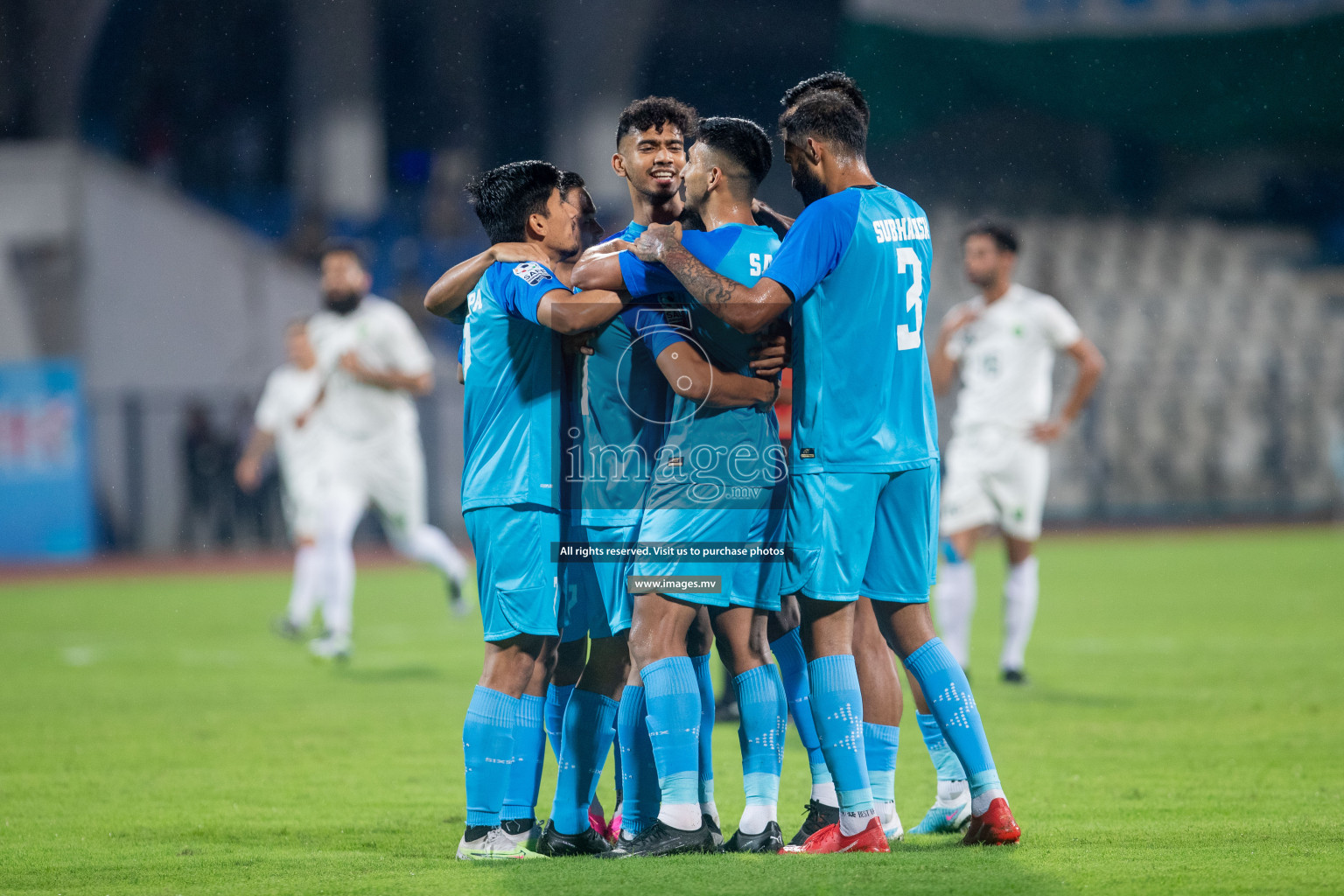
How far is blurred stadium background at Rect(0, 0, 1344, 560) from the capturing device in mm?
21500

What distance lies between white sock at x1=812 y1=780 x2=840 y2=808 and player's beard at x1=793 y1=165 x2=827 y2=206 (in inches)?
74.3

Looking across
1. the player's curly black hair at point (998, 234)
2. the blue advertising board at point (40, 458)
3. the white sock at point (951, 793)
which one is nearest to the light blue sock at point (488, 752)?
the white sock at point (951, 793)

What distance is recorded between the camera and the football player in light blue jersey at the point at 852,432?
427cm

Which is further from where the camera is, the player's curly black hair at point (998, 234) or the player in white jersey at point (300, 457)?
the player in white jersey at point (300, 457)

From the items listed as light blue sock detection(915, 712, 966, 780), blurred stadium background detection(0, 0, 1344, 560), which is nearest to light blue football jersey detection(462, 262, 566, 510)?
light blue sock detection(915, 712, 966, 780)

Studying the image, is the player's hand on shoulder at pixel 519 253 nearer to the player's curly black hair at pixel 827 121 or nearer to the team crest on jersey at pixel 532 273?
the team crest on jersey at pixel 532 273

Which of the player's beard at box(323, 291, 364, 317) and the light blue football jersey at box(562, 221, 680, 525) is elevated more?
the player's beard at box(323, 291, 364, 317)

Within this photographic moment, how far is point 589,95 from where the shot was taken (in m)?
21.3

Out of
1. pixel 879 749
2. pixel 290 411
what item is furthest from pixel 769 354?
pixel 290 411

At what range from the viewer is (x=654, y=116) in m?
4.61

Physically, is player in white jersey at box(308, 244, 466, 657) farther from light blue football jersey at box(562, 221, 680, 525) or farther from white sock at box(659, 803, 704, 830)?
white sock at box(659, 803, 704, 830)

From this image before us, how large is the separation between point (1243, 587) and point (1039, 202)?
48.2ft

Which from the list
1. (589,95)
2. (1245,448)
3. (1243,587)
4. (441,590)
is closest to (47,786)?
(441,590)

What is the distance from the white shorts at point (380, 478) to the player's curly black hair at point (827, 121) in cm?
619
